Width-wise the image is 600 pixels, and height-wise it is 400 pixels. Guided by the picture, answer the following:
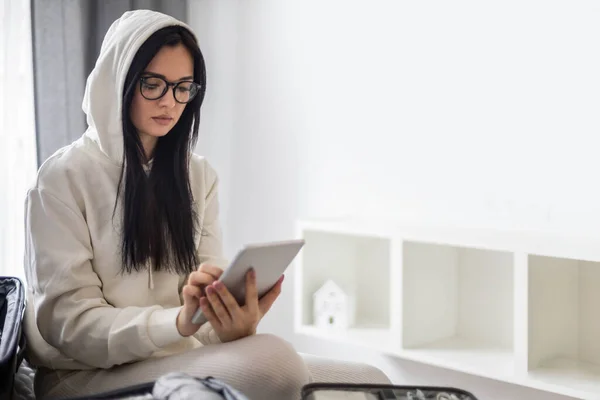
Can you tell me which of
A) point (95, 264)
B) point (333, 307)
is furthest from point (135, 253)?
point (333, 307)

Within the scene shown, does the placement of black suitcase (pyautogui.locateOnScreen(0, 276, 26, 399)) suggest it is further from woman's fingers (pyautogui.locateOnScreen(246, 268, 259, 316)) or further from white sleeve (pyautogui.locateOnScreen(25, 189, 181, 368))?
woman's fingers (pyautogui.locateOnScreen(246, 268, 259, 316))

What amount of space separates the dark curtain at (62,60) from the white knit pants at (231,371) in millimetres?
1190

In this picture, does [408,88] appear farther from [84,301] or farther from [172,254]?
[84,301]

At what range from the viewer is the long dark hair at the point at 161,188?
1.41 metres

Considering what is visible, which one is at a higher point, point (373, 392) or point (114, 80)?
point (114, 80)

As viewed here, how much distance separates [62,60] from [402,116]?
112 cm

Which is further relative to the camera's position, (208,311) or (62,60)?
(62,60)

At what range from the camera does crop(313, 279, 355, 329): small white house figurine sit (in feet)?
7.43

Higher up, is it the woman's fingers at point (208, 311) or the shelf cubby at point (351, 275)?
the woman's fingers at point (208, 311)

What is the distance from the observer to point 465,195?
219cm

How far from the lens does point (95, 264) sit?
1.41 meters

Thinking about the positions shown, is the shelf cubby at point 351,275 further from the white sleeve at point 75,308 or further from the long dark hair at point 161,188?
the white sleeve at point 75,308

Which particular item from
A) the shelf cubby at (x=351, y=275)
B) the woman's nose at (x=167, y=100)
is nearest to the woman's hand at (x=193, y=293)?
the woman's nose at (x=167, y=100)

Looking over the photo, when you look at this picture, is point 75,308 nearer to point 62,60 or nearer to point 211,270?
point 211,270
